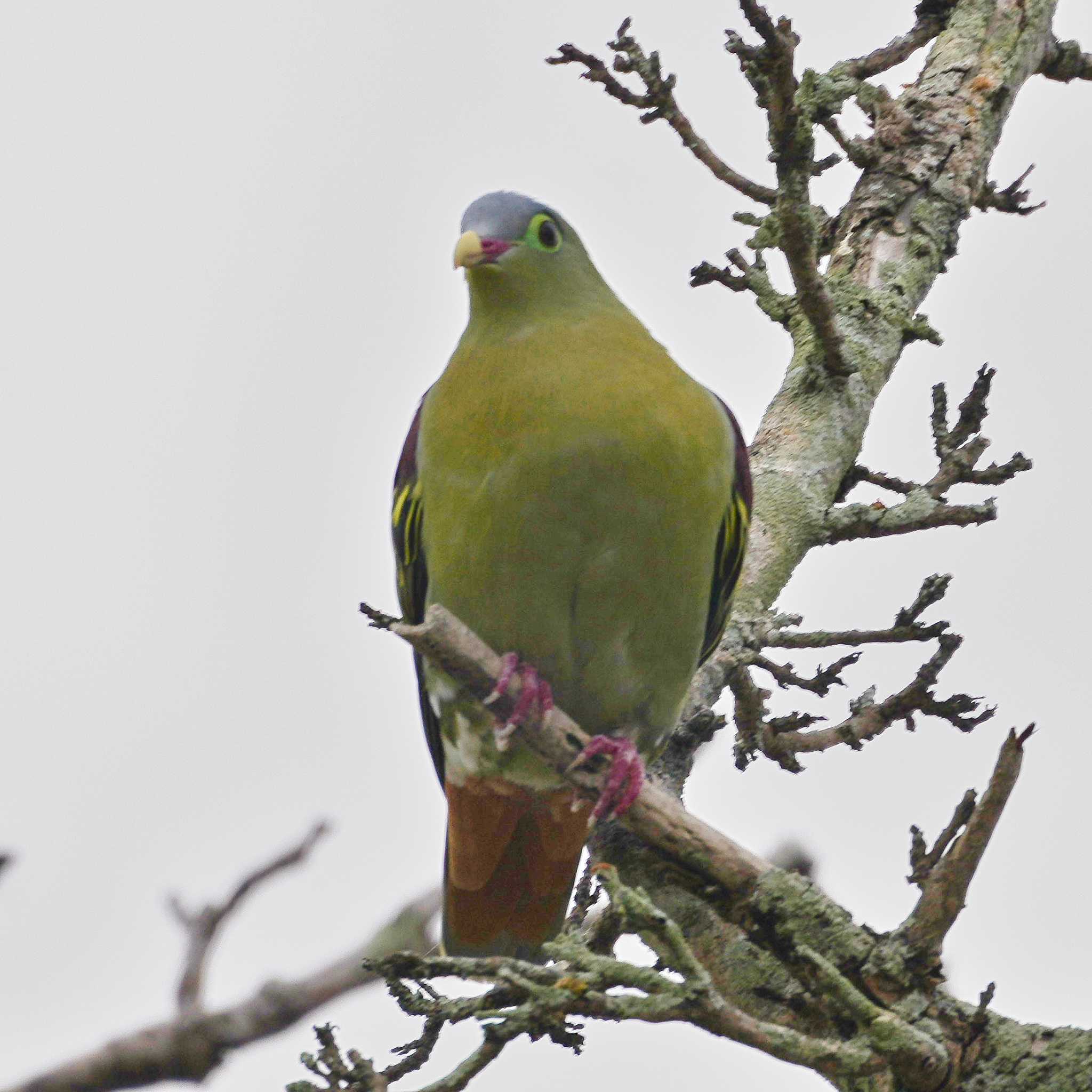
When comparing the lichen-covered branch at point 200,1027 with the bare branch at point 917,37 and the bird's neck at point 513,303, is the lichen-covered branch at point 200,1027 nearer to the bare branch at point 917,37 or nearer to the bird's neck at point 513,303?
the bird's neck at point 513,303

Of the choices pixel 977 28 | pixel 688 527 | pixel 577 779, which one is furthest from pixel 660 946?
pixel 977 28

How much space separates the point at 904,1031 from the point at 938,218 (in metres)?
3.29

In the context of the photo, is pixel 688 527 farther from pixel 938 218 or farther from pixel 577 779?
pixel 938 218

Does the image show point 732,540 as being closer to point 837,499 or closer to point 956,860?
point 837,499

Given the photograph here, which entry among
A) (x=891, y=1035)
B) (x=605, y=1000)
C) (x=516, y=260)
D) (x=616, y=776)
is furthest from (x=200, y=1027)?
(x=516, y=260)

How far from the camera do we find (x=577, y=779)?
4004 mm

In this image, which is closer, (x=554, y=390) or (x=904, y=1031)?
(x=904, y=1031)

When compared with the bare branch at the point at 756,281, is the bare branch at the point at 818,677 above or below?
below

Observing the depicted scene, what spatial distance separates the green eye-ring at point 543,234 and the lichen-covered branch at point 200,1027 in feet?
7.47

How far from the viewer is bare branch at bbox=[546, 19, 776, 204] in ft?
16.7

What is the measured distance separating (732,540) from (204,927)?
2408 mm

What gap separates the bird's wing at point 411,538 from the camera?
4465 mm

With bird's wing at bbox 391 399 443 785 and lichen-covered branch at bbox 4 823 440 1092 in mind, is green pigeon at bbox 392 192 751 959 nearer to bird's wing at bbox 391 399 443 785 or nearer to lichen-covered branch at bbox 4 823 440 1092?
bird's wing at bbox 391 399 443 785

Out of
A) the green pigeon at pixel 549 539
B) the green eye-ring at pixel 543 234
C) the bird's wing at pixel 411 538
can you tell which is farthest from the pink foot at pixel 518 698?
the green eye-ring at pixel 543 234
